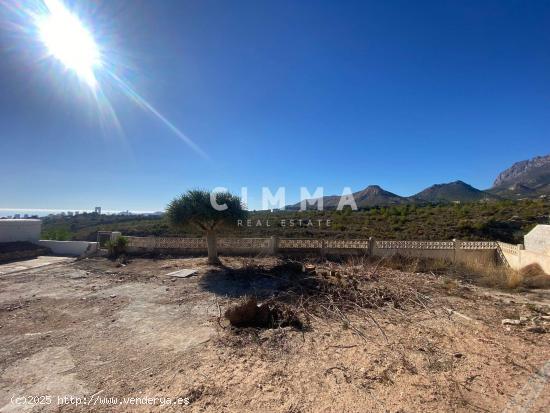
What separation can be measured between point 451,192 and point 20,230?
82876 millimetres

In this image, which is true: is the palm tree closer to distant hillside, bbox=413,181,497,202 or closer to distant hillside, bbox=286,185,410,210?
distant hillside, bbox=286,185,410,210

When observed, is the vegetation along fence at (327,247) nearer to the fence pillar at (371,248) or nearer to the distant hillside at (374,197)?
the fence pillar at (371,248)

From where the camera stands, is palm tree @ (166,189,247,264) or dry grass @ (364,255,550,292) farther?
palm tree @ (166,189,247,264)

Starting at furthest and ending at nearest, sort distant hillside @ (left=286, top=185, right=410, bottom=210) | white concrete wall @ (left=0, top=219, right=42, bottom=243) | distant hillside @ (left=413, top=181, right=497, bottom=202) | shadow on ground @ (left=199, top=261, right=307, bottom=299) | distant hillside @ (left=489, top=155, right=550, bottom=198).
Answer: distant hillside @ (left=413, top=181, right=497, bottom=202), distant hillside @ (left=286, top=185, right=410, bottom=210), distant hillside @ (left=489, top=155, right=550, bottom=198), white concrete wall @ (left=0, top=219, right=42, bottom=243), shadow on ground @ (left=199, top=261, right=307, bottom=299)

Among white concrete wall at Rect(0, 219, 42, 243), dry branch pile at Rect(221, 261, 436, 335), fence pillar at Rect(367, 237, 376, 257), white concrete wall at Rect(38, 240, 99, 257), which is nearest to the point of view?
dry branch pile at Rect(221, 261, 436, 335)

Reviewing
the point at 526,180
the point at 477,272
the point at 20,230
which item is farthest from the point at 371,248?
the point at 526,180

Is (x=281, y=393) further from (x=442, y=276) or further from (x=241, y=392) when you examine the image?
(x=442, y=276)

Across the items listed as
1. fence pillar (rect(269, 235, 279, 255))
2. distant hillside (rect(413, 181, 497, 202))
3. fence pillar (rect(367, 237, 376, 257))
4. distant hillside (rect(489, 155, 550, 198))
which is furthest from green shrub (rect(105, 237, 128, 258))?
distant hillside (rect(413, 181, 497, 202))

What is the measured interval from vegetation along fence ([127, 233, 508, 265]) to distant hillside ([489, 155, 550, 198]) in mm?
48211

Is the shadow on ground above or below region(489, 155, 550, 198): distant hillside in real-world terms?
below

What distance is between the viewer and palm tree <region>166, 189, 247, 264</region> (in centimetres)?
1107

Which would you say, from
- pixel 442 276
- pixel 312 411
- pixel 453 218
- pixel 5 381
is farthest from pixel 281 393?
pixel 453 218

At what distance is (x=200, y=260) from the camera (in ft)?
39.7

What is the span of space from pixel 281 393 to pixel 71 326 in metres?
4.42
